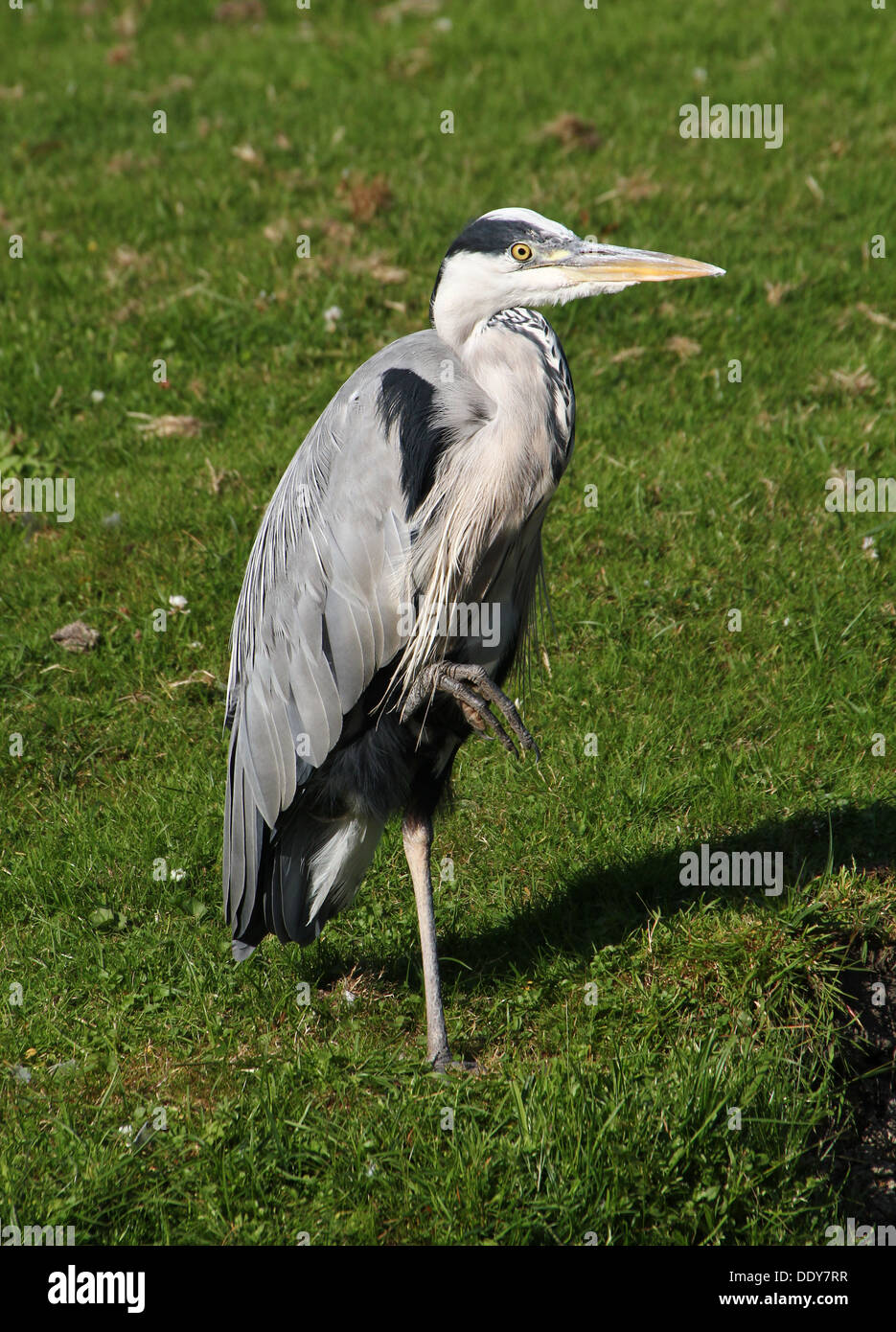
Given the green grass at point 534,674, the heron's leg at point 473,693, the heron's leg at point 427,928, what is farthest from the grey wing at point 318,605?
the green grass at point 534,674

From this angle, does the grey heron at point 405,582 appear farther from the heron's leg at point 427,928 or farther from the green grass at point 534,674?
Result: the green grass at point 534,674

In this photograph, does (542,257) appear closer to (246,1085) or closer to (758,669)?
(758,669)

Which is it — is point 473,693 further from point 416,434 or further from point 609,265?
point 609,265

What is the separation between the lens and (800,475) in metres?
5.95

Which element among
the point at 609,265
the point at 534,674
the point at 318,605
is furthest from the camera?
the point at 534,674

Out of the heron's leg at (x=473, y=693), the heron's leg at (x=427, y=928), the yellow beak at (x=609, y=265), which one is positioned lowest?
the heron's leg at (x=427, y=928)

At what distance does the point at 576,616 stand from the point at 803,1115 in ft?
7.76

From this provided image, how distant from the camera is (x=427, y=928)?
13.0ft

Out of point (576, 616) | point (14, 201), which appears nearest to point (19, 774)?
point (576, 616)

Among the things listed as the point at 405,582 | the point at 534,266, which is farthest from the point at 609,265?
the point at 405,582

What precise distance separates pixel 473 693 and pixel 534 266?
120 cm

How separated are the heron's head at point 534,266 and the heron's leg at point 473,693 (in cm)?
102

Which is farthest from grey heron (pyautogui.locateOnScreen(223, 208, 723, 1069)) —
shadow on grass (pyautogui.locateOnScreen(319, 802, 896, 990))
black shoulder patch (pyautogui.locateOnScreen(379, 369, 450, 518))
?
shadow on grass (pyautogui.locateOnScreen(319, 802, 896, 990))

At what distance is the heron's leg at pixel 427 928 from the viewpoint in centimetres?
388
